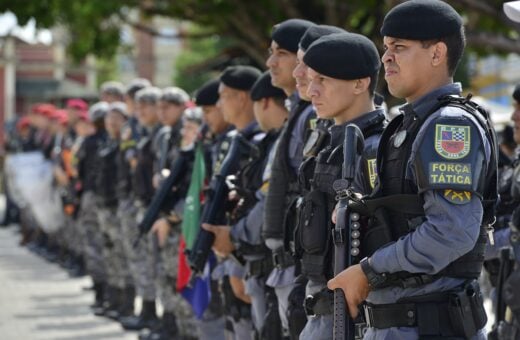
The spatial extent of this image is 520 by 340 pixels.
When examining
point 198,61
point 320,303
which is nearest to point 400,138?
point 320,303

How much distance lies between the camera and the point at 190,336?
32.4 feet

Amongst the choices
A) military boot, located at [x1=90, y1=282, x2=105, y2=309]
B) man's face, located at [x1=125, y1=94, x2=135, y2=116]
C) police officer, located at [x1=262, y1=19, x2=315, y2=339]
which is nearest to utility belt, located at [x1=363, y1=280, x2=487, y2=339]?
police officer, located at [x1=262, y1=19, x2=315, y2=339]

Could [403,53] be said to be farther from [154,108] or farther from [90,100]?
[90,100]

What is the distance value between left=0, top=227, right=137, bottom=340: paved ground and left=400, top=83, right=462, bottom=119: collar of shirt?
6825 mm

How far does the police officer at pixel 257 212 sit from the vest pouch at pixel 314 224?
162cm

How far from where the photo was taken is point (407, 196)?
14.8 ft

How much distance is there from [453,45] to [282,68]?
222cm

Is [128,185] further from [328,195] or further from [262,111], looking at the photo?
[328,195]

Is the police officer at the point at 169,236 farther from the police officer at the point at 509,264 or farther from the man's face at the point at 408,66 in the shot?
the man's face at the point at 408,66

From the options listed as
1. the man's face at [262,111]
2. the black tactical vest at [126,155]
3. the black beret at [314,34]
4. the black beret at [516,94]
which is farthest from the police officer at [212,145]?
the black tactical vest at [126,155]

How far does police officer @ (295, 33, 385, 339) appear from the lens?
17.3ft

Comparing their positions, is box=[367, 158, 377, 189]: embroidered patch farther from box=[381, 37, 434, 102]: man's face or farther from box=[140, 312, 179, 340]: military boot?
box=[140, 312, 179, 340]: military boot

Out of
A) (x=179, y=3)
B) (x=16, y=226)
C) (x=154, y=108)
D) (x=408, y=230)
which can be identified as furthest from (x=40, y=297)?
(x=16, y=226)

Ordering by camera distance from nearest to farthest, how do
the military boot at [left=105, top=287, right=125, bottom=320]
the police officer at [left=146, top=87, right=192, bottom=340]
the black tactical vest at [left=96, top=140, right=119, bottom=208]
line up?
1. the police officer at [left=146, top=87, right=192, bottom=340]
2. the military boot at [left=105, top=287, right=125, bottom=320]
3. the black tactical vest at [left=96, top=140, right=119, bottom=208]
